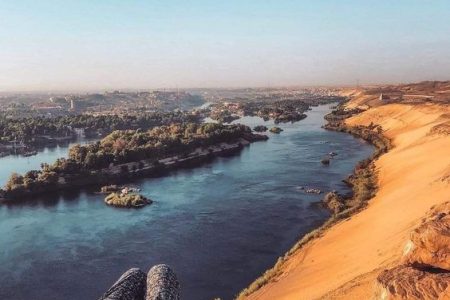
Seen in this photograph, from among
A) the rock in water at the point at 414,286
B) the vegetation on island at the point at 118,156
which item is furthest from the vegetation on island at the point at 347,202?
Result: the vegetation on island at the point at 118,156

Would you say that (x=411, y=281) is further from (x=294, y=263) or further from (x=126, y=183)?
(x=126, y=183)

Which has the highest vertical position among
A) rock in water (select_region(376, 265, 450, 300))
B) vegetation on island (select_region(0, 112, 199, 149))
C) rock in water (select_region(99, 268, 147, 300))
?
rock in water (select_region(376, 265, 450, 300))

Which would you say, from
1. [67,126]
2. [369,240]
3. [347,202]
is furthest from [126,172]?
[67,126]

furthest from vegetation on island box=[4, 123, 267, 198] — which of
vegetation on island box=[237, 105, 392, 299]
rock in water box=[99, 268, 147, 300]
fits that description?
rock in water box=[99, 268, 147, 300]

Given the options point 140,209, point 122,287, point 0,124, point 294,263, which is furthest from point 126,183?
point 0,124

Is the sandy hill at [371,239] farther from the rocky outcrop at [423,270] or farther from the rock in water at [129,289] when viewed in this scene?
the rock in water at [129,289]

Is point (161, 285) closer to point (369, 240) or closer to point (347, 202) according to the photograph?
point (369, 240)

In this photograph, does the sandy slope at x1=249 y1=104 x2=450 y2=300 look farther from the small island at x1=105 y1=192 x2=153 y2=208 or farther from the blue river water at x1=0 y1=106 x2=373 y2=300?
the small island at x1=105 y1=192 x2=153 y2=208
